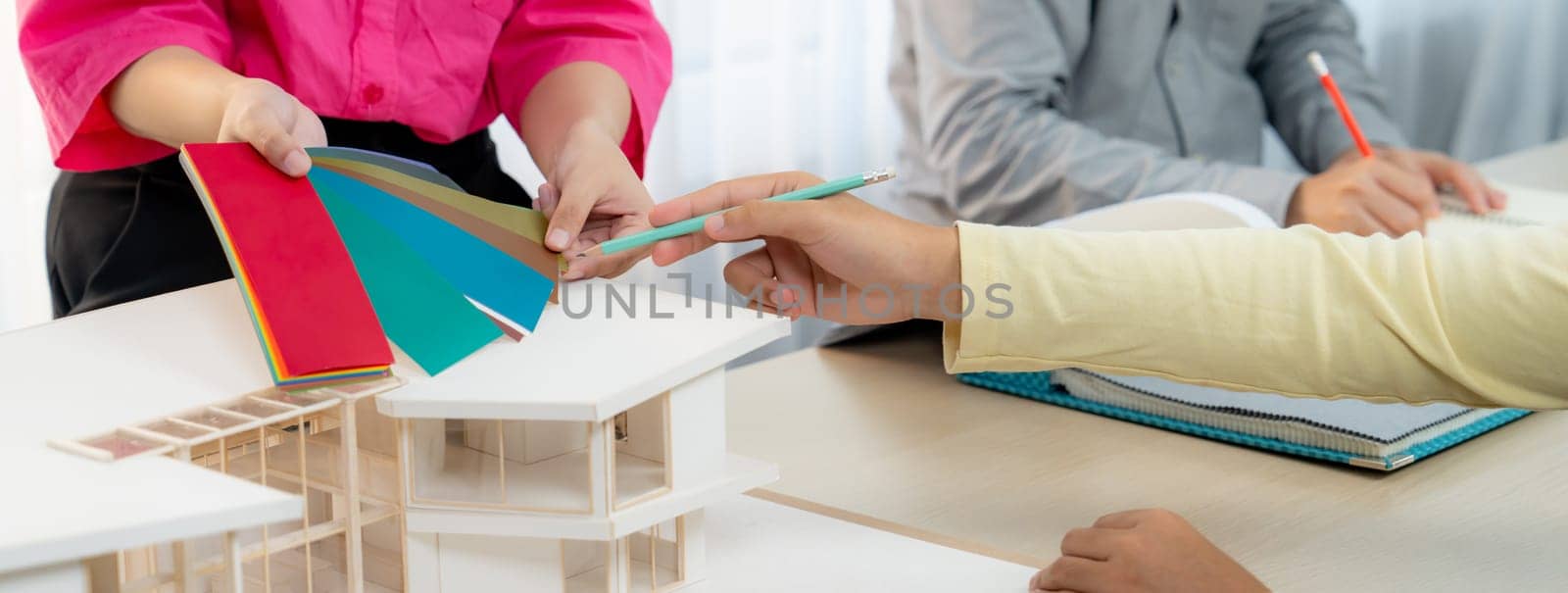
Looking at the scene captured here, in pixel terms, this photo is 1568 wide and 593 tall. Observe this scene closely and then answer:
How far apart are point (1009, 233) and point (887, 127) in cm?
124

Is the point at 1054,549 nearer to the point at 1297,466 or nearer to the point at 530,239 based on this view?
the point at 1297,466

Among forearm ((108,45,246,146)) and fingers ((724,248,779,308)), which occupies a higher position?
forearm ((108,45,246,146))

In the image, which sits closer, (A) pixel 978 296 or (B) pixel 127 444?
(B) pixel 127 444

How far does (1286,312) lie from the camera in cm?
84

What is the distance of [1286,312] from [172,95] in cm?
68

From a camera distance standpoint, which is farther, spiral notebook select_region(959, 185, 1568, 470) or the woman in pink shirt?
spiral notebook select_region(959, 185, 1568, 470)

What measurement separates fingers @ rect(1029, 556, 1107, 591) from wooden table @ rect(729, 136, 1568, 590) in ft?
0.15

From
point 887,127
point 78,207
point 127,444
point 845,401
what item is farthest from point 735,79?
point 127,444

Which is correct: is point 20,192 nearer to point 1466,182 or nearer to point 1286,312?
point 1286,312

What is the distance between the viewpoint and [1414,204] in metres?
1.34

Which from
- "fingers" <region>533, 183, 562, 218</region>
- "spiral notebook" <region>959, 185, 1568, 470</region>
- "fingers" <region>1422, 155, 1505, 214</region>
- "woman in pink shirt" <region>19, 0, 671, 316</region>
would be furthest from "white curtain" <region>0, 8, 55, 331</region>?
"fingers" <region>1422, 155, 1505, 214</region>

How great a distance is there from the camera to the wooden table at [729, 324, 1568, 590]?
81 centimetres

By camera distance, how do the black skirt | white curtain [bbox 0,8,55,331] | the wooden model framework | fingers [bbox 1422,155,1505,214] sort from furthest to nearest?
fingers [bbox 1422,155,1505,214] → white curtain [bbox 0,8,55,331] → the black skirt → the wooden model framework

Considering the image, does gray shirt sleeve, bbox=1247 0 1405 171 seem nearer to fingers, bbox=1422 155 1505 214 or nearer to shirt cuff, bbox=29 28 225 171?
fingers, bbox=1422 155 1505 214
